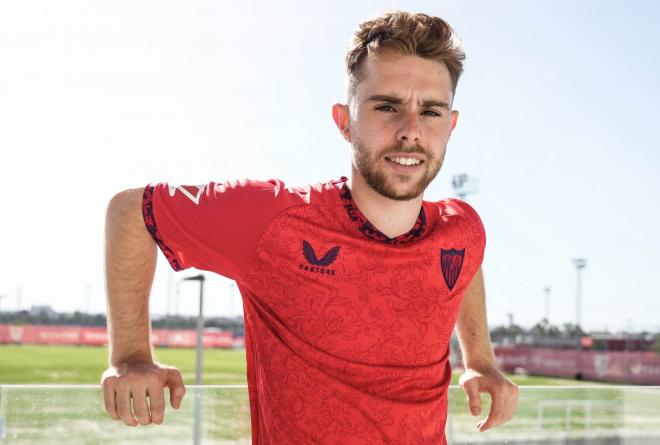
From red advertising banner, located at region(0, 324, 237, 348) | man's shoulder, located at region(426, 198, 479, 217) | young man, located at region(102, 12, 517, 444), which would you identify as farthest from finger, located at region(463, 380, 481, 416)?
red advertising banner, located at region(0, 324, 237, 348)

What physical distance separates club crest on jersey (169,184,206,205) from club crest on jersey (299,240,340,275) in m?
0.22

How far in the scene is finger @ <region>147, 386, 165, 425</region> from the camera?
1231mm

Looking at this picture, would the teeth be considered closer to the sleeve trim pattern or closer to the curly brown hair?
the curly brown hair

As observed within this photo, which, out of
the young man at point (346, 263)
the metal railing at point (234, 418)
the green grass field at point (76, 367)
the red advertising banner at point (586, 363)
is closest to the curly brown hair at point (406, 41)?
the young man at point (346, 263)

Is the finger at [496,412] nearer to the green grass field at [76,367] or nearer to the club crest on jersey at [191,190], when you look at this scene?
the club crest on jersey at [191,190]

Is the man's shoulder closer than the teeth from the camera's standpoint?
No

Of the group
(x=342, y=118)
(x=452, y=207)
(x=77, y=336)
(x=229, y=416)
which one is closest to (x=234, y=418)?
(x=229, y=416)

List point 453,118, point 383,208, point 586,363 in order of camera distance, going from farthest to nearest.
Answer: point 586,363
point 453,118
point 383,208

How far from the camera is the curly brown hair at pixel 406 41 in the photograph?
1.47 metres

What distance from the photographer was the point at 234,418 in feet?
8.18

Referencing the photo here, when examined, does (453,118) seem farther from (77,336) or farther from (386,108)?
(77,336)

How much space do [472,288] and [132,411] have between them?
90 cm

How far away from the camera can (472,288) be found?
1.84 m

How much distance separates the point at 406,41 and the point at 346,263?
44 cm
